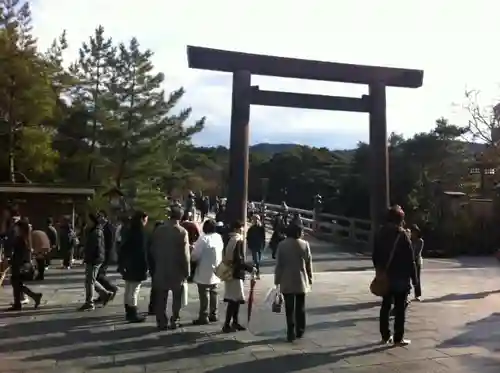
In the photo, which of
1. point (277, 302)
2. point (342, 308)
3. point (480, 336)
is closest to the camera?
point (277, 302)

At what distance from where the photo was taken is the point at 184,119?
27.7 m

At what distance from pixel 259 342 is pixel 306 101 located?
29.3 feet

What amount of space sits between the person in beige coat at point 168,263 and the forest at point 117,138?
13.8m

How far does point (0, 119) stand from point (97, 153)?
4.21m

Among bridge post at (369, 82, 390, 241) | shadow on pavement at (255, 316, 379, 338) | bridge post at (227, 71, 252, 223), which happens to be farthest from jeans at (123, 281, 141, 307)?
bridge post at (369, 82, 390, 241)

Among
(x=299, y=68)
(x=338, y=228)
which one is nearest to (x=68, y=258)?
(x=299, y=68)

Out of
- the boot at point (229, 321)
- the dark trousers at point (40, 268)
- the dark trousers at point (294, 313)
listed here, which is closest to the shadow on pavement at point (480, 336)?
the dark trousers at point (294, 313)

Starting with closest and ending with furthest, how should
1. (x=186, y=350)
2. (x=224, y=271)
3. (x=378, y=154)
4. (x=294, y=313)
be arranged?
(x=186, y=350) < (x=294, y=313) < (x=224, y=271) < (x=378, y=154)

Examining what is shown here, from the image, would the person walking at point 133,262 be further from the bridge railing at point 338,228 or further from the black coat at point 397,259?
the bridge railing at point 338,228

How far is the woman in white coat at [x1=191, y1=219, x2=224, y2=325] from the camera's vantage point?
24.5ft

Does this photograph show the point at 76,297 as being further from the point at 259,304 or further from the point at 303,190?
the point at 303,190

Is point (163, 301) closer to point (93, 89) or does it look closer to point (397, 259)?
point (397, 259)

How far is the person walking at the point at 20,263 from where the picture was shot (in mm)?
8656

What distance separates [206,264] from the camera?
Answer: 7.50 m
